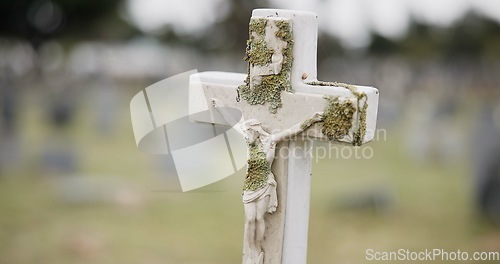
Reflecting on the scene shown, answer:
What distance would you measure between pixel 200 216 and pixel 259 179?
19.4ft

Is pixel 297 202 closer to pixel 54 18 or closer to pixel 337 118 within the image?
pixel 337 118

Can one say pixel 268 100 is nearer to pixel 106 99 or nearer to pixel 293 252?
pixel 293 252

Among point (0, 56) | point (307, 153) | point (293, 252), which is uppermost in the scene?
point (307, 153)

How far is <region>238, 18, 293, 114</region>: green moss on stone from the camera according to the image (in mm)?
3387

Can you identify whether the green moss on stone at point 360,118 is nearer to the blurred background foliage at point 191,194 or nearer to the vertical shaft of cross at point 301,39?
the vertical shaft of cross at point 301,39

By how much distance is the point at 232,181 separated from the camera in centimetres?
1124

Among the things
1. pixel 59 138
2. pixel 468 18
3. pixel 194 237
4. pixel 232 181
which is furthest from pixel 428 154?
pixel 468 18

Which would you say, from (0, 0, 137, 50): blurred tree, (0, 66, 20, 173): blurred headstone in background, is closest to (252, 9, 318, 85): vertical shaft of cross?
(0, 66, 20, 173): blurred headstone in background

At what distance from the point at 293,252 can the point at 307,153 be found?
65cm

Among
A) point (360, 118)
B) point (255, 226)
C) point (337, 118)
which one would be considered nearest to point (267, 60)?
point (337, 118)

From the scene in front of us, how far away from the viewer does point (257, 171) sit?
3.51 metres

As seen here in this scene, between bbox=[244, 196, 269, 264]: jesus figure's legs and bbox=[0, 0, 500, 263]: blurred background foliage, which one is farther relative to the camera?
bbox=[0, 0, 500, 263]: blurred background foliage

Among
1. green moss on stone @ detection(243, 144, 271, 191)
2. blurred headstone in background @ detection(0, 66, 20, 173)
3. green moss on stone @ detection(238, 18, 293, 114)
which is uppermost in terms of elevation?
green moss on stone @ detection(238, 18, 293, 114)

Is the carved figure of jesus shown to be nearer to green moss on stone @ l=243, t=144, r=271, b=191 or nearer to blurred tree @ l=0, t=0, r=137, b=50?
green moss on stone @ l=243, t=144, r=271, b=191
